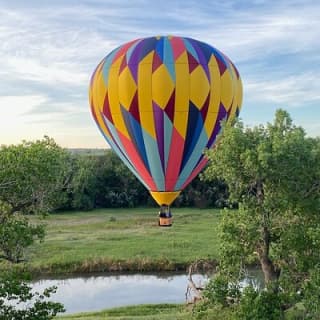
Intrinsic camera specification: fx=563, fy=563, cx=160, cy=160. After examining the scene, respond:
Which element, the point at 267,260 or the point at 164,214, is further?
the point at 164,214

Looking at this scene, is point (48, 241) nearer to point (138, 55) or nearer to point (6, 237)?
point (138, 55)

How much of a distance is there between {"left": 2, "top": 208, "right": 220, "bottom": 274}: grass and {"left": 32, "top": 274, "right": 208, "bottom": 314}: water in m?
0.92

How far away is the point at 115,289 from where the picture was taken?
72.5ft

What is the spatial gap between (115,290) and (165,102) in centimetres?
764

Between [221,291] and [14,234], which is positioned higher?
[14,234]

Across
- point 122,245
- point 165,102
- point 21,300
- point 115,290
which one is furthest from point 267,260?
point 122,245

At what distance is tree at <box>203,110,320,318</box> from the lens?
952cm

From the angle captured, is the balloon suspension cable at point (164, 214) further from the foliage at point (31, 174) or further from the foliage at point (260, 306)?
the foliage at point (260, 306)

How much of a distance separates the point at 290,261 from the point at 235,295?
1.16m

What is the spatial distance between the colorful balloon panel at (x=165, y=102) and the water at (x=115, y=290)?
12.6ft

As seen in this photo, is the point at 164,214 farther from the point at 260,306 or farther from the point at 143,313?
the point at 260,306

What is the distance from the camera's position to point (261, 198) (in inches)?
401

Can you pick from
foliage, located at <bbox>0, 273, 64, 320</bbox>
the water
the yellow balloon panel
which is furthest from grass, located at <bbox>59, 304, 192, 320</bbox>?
the yellow balloon panel

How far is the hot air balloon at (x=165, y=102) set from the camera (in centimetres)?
2017
